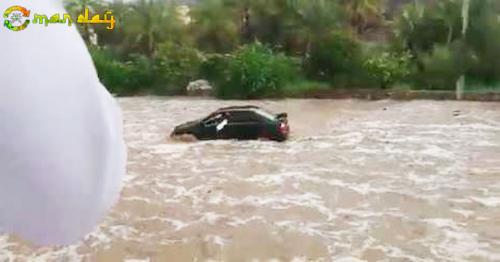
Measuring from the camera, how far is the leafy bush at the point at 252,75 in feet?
29.5

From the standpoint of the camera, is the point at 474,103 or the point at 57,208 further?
the point at 474,103

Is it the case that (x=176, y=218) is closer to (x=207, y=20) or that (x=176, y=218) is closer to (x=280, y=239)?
(x=280, y=239)

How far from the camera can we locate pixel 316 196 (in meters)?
4.39

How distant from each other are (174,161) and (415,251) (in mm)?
2762

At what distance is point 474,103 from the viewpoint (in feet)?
27.0

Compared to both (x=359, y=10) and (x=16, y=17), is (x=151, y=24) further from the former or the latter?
(x=16, y=17)

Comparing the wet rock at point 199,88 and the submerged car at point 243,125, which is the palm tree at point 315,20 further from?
the submerged car at point 243,125

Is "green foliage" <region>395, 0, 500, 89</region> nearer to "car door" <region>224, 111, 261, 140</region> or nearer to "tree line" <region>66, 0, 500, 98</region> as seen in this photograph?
"tree line" <region>66, 0, 500, 98</region>

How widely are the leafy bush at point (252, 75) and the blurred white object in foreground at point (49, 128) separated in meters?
8.53

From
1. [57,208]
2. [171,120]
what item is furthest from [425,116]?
[57,208]

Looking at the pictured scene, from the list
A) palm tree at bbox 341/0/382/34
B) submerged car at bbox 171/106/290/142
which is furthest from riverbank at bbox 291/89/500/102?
submerged car at bbox 171/106/290/142

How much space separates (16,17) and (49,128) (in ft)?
0.30

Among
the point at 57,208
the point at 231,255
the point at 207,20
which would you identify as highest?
the point at 207,20

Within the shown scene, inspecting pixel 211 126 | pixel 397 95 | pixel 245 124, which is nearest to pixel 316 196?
pixel 245 124
